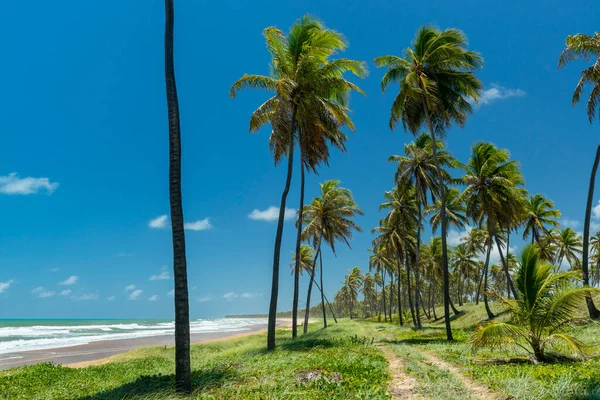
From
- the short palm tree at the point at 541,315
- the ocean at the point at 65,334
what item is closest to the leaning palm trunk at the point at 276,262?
the short palm tree at the point at 541,315

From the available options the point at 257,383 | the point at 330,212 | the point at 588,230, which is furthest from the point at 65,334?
the point at 588,230

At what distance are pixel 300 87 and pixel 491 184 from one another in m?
17.8

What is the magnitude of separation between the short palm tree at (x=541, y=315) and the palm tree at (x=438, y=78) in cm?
802

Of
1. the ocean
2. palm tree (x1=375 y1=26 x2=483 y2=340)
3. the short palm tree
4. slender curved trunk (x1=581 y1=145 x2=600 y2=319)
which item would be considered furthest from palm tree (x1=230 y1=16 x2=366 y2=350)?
A: the ocean

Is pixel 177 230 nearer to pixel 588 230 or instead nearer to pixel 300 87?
pixel 300 87

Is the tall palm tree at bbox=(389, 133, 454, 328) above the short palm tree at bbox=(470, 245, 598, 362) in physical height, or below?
above

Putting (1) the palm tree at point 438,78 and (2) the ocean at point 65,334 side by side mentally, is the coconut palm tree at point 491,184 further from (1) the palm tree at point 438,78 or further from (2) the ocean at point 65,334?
(2) the ocean at point 65,334

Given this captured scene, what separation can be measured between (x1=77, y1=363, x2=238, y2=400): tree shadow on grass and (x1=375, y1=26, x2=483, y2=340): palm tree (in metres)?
12.2

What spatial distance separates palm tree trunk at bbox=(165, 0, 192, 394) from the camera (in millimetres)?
8398

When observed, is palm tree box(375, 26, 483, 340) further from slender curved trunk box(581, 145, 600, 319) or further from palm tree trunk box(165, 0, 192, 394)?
palm tree trunk box(165, 0, 192, 394)

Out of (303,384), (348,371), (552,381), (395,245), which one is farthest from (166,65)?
(395,245)

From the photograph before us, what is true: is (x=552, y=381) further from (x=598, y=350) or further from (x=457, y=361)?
(x=598, y=350)

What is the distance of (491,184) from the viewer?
88.3ft

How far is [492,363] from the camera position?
9469 millimetres
